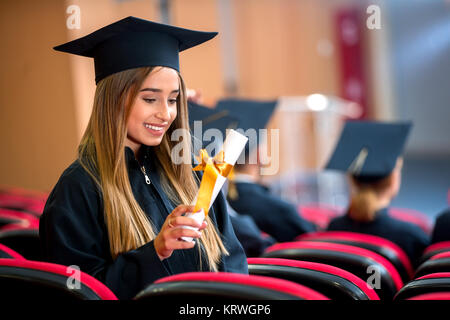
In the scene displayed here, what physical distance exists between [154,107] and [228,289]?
596 mm

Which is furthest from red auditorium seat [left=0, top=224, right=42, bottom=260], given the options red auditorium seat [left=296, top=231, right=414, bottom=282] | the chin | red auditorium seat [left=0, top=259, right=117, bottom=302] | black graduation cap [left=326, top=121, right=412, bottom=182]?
black graduation cap [left=326, top=121, right=412, bottom=182]

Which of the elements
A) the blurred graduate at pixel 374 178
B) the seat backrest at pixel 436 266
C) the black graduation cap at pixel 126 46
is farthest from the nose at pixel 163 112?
the blurred graduate at pixel 374 178

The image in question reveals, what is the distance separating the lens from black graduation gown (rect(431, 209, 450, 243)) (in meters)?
2.69

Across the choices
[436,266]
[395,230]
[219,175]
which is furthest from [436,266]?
[395,230]

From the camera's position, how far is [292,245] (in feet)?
6.91

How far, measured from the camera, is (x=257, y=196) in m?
3.60

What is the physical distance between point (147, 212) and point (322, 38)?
35.6 ft

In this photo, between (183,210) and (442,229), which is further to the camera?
(442,229)

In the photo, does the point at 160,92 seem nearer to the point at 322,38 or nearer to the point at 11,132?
the point at 11,132

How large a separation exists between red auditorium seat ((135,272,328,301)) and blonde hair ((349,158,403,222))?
1987mm

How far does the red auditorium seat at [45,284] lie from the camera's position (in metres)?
1.26

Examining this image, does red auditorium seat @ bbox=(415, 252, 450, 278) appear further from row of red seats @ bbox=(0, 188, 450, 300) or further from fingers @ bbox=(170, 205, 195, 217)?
fingers @ bbox=(170, 205, 195, 217)

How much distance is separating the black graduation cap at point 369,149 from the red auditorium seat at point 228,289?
2.26 metres

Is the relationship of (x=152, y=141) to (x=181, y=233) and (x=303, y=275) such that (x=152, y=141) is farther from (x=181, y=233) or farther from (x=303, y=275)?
(x=303, y=275)
